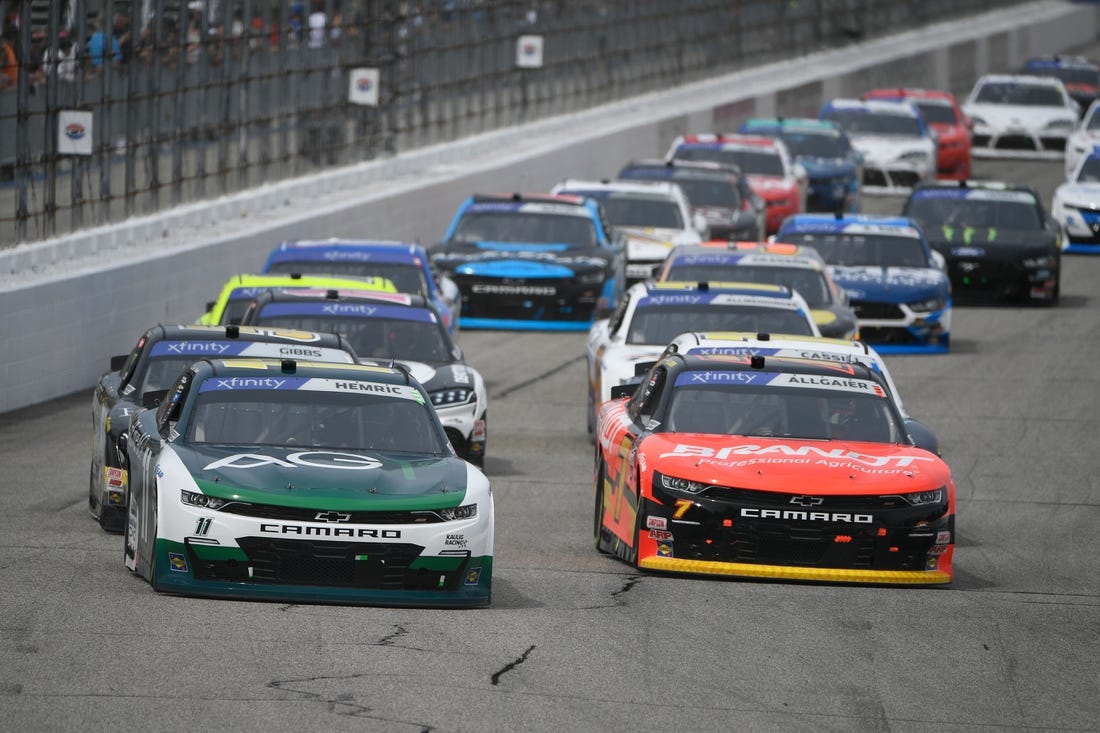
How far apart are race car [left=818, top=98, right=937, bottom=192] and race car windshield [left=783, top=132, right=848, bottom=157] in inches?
66.3

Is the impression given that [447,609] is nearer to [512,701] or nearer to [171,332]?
[512,701]

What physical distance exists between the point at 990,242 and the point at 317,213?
27.9 feet

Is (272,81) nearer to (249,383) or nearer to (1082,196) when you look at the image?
(1082,196)

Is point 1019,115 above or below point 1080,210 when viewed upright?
above

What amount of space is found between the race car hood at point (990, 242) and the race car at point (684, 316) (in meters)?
10.0

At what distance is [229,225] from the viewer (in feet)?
88.0

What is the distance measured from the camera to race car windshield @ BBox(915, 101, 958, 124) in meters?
43.2

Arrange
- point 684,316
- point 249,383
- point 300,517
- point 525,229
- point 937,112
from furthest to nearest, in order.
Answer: point 937,112
point 525,229
point 684,316
point 249,383
point 300,517

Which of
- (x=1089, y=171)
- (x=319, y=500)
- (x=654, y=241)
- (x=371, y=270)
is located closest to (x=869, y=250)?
(x=654, y=241)

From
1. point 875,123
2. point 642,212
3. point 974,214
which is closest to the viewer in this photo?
point 974,214

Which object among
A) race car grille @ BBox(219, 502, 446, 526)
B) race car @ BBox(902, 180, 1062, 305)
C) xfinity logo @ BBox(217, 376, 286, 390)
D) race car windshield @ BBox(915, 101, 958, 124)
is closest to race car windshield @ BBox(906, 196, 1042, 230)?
race car @ BBox(902, 180, 1062, 305)

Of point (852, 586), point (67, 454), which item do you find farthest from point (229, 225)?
point (852, 586)

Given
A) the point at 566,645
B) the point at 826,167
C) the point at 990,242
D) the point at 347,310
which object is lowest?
the point at 566,645

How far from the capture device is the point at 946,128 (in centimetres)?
4284
